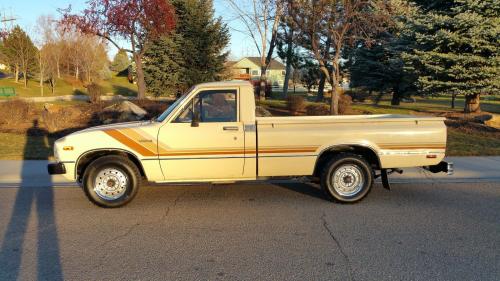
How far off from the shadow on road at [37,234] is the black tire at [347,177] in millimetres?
3824

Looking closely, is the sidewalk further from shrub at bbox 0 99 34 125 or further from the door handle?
shrub at bbox 0 99 34 125

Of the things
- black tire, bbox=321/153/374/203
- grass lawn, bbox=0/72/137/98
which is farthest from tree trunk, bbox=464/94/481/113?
grass lawn, bbox=0/72/137/98

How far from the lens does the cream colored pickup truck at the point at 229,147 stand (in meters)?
5.66

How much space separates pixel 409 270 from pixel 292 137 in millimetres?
2579

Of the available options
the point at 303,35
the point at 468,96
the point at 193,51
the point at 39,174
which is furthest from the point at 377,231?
the point at 193,51

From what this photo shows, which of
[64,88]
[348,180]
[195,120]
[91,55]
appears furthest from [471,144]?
[64,88]

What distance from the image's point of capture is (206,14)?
26828 mm

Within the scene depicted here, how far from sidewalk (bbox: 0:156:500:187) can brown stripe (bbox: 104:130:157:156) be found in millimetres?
2304

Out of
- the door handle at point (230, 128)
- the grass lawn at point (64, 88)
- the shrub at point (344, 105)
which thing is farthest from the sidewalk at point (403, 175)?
the grass lawn at point (64, 88)

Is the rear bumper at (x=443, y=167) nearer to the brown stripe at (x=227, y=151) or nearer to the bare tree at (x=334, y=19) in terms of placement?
the brown stripe at (x=227, y=151)

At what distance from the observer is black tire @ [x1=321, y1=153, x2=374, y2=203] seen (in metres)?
5.82

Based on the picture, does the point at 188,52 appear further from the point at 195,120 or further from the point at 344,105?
the point at 195,120

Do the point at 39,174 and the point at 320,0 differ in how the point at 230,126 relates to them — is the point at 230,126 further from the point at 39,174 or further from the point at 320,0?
the point at 320,0

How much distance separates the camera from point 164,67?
2673 centimetres
